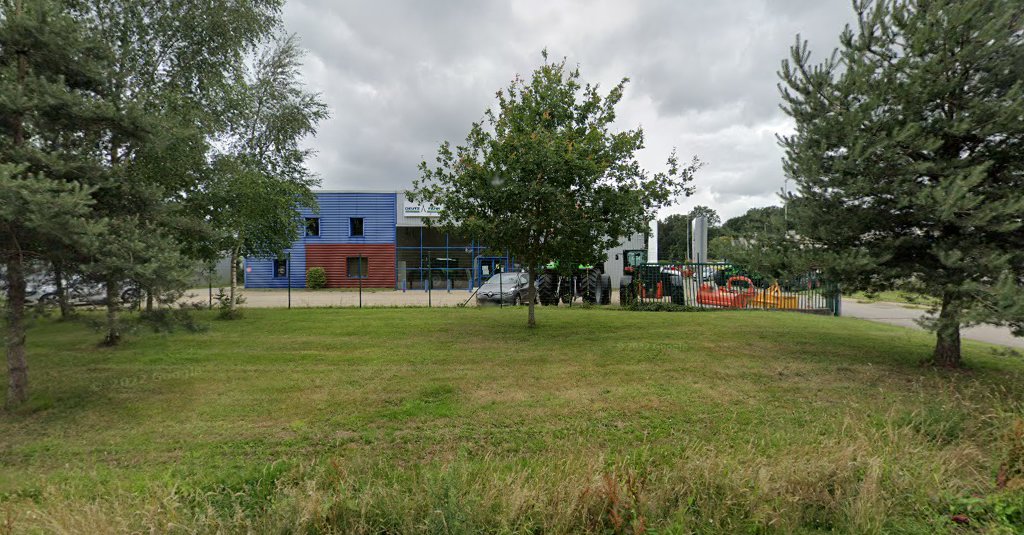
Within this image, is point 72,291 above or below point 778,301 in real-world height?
above

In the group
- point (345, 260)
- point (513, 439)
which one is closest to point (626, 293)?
point (513, 439)

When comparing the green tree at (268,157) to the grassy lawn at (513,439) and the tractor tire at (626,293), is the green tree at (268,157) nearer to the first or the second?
the grassy lawn at (513,439)

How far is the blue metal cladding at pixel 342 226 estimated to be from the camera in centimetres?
3300

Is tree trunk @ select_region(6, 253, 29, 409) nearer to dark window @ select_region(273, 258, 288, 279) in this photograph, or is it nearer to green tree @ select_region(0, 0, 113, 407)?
green tree @ select_region(0, 0, 113, 407)

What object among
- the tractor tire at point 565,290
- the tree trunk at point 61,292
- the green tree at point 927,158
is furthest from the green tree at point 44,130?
the tractor tire at point 565,290

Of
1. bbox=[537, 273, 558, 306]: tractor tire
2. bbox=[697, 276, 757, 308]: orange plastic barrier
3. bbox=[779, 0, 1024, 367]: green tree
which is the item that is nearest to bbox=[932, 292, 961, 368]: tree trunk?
bbox=[779, 0, 1024, 367]: green tree

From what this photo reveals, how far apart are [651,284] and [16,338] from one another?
16240 millimetres

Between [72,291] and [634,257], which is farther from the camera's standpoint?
[634,257]

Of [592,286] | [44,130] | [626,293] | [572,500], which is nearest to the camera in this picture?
[572,500]

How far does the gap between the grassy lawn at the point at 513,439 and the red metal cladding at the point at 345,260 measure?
24.2 m

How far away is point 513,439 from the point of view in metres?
4.46

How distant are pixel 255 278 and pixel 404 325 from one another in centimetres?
2701

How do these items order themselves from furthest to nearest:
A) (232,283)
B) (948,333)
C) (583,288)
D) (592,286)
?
(583,288)
(592,286)
(232,283)
(948,333)

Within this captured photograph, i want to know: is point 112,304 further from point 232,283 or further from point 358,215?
point 358,215
